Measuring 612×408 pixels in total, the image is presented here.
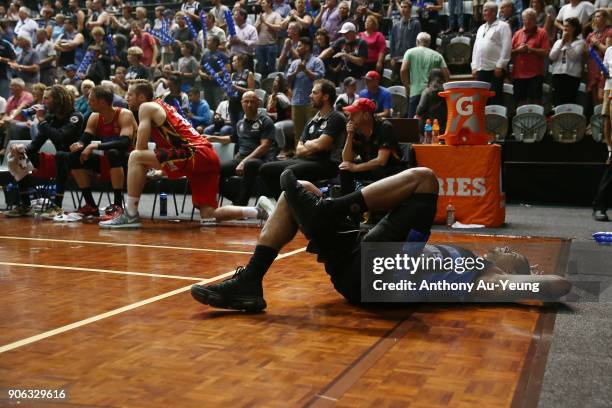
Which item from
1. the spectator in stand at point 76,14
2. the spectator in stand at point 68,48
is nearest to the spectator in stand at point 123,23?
the spectator in stand at point 76,14

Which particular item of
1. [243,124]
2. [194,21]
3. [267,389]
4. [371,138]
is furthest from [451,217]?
[194,21]

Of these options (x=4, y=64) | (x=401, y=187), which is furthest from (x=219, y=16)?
(x=401, y=187)

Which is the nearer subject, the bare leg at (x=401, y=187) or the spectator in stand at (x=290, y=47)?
the bare leg at (x=401, y=187)

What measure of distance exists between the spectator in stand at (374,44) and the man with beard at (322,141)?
14.0ft

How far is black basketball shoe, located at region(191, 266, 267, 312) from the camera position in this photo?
4.12 metres

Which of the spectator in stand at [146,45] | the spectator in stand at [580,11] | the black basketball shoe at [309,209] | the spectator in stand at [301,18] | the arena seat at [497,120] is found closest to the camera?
the black basketball shoe at [309,209]

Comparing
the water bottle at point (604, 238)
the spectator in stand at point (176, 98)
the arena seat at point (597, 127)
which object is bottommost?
the water bottle at point (604, 238)

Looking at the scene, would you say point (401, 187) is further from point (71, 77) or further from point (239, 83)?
point (71, 77)

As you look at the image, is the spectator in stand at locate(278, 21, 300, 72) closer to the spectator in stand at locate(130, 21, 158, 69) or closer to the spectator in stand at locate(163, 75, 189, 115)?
the spectator in stand at locate(163, 75, 189, 115)

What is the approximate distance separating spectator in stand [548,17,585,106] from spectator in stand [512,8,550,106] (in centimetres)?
23

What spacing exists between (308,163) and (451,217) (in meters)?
1.70

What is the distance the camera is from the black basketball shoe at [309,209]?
13.1ft

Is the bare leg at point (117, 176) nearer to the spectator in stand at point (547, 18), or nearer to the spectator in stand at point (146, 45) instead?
the spectator in stand at point (146, 45)

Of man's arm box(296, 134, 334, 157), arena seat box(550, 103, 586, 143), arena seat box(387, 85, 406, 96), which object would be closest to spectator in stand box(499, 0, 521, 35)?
arena seat box(550, 103, 586, 143)
